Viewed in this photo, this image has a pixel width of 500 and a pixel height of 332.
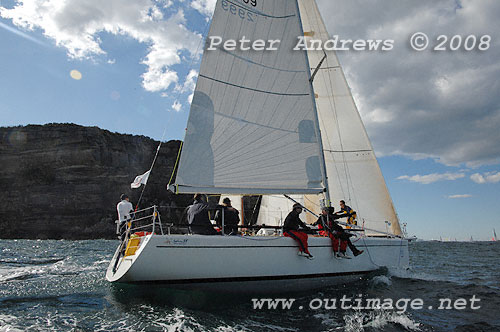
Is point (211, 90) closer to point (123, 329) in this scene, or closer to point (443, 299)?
point (123, 329)

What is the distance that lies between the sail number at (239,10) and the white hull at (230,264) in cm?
469

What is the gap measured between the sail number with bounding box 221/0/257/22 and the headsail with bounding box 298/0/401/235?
2.46 meters

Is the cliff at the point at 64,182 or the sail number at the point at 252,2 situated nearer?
the sail number at the point at 252,2

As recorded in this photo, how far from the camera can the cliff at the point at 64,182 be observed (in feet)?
147

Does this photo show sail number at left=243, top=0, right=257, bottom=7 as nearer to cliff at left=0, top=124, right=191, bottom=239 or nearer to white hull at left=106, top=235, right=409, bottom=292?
white hull at left=106, top=235, right=409, bottom=292

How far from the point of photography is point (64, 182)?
4772 centimetres

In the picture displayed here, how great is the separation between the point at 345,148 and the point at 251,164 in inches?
176

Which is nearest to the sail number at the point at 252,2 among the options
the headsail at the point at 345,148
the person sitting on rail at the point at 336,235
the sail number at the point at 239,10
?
the sail number at the point at 239,10

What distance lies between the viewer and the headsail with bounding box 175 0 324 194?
6.53 meters

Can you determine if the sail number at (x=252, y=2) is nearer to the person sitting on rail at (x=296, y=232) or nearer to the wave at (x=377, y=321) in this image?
the person sitting on rail at (x=296, y=232)

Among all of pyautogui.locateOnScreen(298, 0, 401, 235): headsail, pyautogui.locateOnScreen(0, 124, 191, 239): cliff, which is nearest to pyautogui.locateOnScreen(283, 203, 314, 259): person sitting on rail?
pyautogui.locateOnScreen(298, 0, 401, 235): headsail

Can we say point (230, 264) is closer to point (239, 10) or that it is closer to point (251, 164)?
point (251, 164)

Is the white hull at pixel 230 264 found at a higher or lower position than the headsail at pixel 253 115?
lower

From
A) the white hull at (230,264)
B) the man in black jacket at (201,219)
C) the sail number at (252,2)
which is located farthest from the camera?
the sail number at (252,2)
